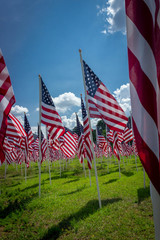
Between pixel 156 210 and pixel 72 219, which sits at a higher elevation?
pixel 156 210

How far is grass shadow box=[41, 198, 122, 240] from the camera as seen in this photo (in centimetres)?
587

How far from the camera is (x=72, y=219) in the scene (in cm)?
682

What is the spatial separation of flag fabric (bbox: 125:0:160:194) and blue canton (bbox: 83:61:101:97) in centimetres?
481

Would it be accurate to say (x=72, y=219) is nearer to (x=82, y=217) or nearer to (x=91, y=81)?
(x=82, y=217)

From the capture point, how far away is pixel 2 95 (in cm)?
407

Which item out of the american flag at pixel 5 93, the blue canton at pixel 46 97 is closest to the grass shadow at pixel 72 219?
the american flag at pixel 5 93

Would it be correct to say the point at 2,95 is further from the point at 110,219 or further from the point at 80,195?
the point at 80,195

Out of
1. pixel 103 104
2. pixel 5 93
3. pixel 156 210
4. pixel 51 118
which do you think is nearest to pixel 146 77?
pixel 156 210

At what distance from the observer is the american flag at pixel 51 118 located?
31.0ft

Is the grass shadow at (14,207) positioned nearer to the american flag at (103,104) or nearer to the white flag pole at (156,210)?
the american flag at (103,104)

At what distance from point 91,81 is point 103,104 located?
1.71 metres

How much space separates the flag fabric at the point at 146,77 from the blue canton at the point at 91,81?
4.81m

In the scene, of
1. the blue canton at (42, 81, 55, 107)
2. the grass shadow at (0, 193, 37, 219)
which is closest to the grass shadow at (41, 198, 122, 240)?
the grass shadow at (0, 193, 37, 219)

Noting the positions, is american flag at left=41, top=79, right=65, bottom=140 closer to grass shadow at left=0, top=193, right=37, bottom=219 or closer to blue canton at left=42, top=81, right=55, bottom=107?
blue canton at left=42, top=81, right=55, bottom=107
